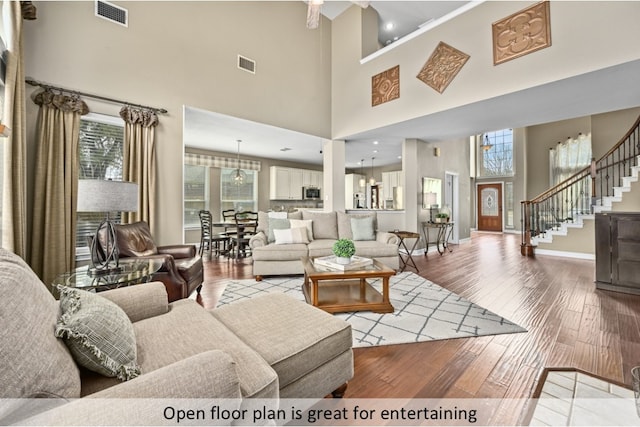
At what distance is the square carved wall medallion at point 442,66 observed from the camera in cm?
400

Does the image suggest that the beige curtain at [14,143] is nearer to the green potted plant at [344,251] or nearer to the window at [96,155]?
the window at [96,155]

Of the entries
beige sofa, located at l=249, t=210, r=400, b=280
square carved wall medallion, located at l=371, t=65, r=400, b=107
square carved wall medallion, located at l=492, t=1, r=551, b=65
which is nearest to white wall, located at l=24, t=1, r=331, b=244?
square carved wall medallion, located at l=371, t=65, r=400, b=107

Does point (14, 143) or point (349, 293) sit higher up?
point (14, 143)

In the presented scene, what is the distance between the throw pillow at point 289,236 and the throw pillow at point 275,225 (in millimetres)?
125

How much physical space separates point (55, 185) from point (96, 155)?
637mm

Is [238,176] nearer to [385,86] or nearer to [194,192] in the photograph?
[194,192]

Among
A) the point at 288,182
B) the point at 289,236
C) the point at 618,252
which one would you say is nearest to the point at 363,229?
the point at 289,236

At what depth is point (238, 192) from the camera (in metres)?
7.67

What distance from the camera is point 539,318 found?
8.43 feet

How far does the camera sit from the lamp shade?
6.60 feet

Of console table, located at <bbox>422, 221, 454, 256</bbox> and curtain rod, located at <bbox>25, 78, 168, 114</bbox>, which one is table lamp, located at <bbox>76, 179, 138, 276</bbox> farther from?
console table, located at <bbox>422, 221, 454, 256</bbox>

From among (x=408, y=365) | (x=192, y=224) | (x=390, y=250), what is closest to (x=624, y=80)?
(x=390, y=250)

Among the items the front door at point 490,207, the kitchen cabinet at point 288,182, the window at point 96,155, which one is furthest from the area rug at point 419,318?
the front door at point 490,207

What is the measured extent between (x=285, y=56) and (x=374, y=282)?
4.50 m
